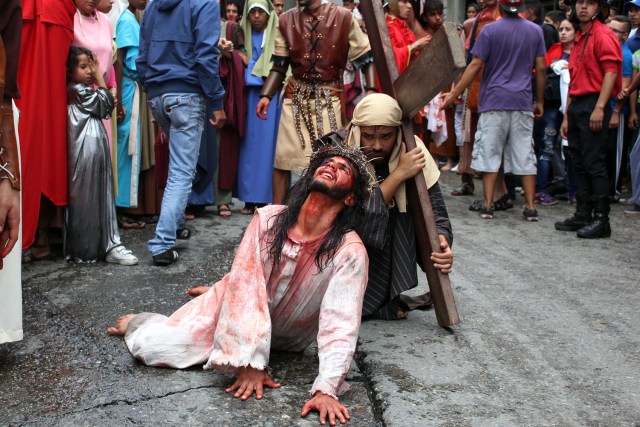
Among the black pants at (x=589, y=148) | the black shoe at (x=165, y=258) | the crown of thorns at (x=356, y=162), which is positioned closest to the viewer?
the crown of thorns at (x=356, y=162)

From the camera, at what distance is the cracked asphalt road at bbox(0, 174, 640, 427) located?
10.2 ft

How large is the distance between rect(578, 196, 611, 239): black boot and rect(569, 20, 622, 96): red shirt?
0.96 metres

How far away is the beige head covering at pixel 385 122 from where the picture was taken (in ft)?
12.9

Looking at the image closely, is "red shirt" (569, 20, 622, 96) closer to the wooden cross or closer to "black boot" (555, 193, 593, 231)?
"black boot" (555, 193, 593, 231)

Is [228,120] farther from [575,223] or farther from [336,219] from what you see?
[336,219]

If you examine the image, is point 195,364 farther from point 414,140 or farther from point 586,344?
point 586,344

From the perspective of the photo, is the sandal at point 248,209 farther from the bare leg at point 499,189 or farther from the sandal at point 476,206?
the bare leg at point 499,189

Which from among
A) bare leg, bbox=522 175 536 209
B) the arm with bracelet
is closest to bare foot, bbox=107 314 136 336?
the arm with bracelet

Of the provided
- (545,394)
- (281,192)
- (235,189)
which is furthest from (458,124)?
(545,394)

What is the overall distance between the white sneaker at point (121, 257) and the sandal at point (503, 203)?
407 cm

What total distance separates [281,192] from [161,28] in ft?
4.98

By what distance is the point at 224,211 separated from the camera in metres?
7.40

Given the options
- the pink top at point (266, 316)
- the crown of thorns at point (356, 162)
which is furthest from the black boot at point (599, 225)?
the pink top at point (266, 316)

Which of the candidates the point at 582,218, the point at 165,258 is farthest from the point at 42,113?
the point at 582,218
